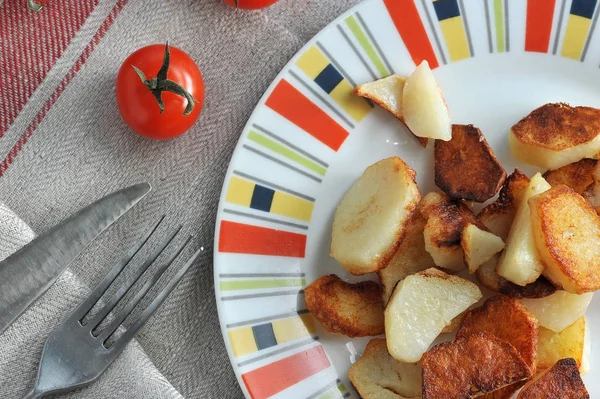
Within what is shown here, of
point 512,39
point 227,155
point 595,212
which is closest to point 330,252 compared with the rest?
point 227,155

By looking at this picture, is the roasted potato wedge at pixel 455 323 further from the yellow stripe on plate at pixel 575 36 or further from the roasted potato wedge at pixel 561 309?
the yellow stripe on plate at pixel 575 36

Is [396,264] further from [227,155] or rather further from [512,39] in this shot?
[512,39]

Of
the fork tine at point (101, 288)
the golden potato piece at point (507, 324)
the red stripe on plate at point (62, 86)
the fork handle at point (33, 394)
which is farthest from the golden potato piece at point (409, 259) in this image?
the red stripe on plate at point (62, 86)

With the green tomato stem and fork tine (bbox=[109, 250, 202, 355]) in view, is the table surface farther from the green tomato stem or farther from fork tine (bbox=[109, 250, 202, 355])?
the green tomato stem

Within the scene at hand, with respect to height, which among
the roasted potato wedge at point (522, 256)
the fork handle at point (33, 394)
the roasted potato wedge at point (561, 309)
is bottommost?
the roasted potato wedge at point (561, 309)

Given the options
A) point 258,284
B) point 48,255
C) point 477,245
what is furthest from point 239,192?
point 477,245

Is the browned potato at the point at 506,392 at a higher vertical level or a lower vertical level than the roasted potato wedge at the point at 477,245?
lower

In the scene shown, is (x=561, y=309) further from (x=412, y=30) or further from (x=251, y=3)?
(x=251, y=3)

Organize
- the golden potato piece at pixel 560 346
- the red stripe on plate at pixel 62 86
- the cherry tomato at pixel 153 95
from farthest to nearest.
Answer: the red stripe on plate at pixel 62 86, the cherry tomato at pixel 153 95, the golden potato piece at pixel 560 346
